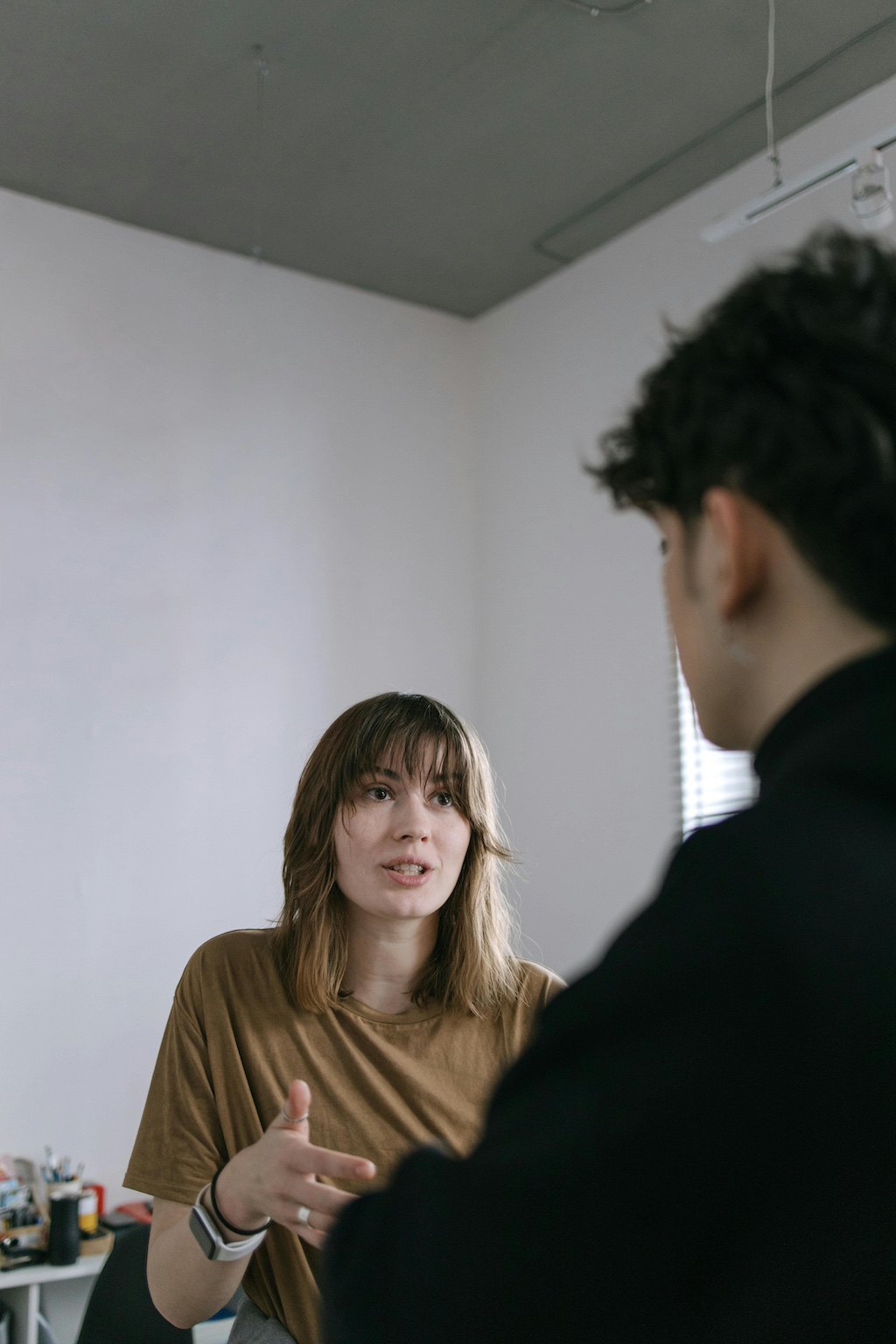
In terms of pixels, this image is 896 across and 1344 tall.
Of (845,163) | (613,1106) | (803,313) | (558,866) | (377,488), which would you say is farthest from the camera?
(377,488)

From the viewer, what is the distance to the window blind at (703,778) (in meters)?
3.12

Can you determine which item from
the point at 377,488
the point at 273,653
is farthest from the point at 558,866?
the point at 377,488

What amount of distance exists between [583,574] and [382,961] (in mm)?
2129

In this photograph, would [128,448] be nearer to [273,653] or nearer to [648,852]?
[273,653]

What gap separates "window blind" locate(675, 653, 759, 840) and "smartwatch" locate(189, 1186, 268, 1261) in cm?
210

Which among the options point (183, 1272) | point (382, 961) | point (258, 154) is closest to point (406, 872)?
point (382, 961)

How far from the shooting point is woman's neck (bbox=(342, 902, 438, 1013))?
1632 millimetres

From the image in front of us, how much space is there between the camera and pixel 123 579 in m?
3.31

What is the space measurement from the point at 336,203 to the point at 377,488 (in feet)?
2.97

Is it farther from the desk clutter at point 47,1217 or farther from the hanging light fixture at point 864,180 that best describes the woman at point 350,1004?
the desk clutter at point 47,1217

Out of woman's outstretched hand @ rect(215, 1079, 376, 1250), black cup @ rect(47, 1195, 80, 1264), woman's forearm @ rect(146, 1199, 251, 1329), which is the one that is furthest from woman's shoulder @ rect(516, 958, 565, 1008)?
black cup @ rect(47, 1195, 80, 1264)

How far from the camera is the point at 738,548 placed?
25.6 inches

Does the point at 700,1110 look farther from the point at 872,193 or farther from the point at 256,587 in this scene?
the point at 256,587

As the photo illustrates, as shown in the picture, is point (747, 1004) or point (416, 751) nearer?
point (747, 1004)
